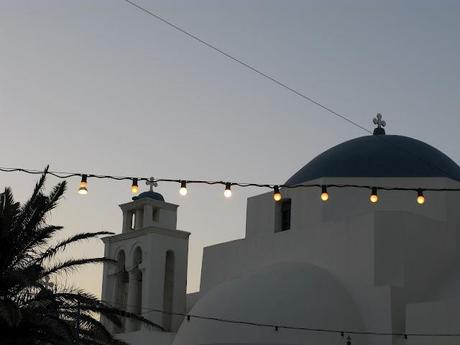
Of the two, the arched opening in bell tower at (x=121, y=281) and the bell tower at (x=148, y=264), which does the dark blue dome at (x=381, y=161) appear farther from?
the arched opening in bell tower at (x=121, y=281)

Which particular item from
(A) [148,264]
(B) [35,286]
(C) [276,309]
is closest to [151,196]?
(A) [148,264]

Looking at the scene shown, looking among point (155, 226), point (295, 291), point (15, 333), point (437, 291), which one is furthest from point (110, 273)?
point (15, 333)

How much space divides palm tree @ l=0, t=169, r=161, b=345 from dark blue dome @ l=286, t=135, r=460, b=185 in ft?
32.0

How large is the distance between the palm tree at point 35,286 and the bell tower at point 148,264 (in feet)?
36.3

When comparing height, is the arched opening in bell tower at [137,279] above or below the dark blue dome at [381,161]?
below

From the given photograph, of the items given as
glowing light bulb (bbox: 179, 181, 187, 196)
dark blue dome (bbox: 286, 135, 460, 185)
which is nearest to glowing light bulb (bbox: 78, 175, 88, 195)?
glowing light bulb (bbox: 179, 181, 187, 196)

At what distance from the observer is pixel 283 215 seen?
83.6ft

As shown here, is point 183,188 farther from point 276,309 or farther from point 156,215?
point 156,215

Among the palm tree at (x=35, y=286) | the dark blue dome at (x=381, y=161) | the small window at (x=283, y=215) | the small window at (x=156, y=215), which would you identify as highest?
the dark blue dome at (x=381, y=161)

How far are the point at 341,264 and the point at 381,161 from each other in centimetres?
355

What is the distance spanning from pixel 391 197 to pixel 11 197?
11108mm

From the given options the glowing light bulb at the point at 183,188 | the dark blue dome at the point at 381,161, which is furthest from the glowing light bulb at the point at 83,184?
the dark blue dome at the point at 381,161

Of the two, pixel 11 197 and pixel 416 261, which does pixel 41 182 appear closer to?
pixel 11 197

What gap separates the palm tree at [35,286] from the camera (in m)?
15.7
